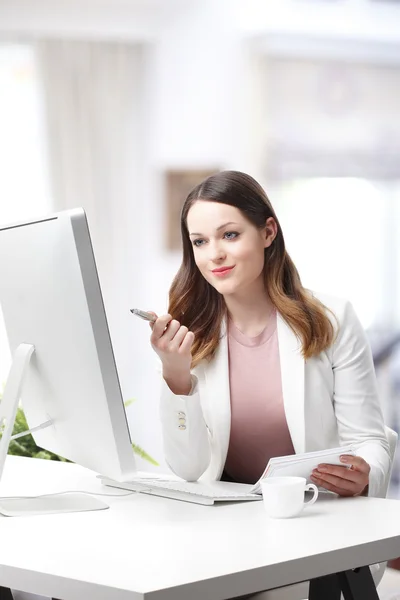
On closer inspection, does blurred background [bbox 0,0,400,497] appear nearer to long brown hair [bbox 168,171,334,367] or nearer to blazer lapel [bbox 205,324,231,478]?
long brown hair [bbox 168,171,334,367]

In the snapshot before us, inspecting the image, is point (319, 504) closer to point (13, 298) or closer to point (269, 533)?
point (269, 533)

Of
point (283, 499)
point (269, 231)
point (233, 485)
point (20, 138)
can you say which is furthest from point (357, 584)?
point (20, 138)

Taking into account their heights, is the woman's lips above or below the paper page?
above

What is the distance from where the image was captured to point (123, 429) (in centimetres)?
151

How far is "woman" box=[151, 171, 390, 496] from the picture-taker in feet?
6.38

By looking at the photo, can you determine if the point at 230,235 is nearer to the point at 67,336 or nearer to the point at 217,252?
the point at 217,252

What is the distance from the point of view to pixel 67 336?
153cm

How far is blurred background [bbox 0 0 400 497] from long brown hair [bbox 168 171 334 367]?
293cm

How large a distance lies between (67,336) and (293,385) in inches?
25.1

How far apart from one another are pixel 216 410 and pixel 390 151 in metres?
4.93

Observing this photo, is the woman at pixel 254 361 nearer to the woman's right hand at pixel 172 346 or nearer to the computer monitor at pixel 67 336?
the woman's right hand at pixel 172 346

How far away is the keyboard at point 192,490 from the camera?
1.67 metres

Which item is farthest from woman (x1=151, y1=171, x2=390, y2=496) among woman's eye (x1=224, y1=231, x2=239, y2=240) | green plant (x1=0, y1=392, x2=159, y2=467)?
green plant (x1=0, y1=392, x2=159, y2=467)

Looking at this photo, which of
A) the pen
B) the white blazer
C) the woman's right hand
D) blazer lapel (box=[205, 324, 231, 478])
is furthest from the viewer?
blazer lapel (box=[205, 324, 231, 478])
